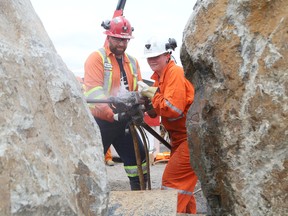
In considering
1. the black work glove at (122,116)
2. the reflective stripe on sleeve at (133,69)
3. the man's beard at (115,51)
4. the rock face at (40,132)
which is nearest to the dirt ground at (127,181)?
the black work glove at (122,116)

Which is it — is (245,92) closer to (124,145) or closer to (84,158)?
(84,158)

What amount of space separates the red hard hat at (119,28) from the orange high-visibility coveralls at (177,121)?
32.2 inches

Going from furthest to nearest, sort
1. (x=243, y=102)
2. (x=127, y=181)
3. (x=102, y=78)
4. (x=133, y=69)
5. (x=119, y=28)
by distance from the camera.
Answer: (x=127, y=181) → (x=133, y=69) → (x=119, y=28) → (x=102, y=78) → (x=243, y=102)

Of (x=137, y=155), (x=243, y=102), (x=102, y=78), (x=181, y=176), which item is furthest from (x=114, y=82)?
(x=243, y=102)

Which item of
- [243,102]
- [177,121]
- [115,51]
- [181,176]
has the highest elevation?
[115,51]

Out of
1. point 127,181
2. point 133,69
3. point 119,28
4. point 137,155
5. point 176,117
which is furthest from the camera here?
point 127,181

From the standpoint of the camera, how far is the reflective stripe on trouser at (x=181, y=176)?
4.01 m

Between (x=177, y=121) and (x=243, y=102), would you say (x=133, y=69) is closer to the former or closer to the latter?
(x=177, y=121)

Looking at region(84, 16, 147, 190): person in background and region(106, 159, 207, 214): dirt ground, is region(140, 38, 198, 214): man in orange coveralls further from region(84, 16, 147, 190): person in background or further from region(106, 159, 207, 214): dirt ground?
region(106, 159, 207, 214): dirt ground

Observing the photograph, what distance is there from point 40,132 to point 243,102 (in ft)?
3.61

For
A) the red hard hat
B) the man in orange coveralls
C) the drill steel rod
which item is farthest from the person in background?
the man in orange coveralls

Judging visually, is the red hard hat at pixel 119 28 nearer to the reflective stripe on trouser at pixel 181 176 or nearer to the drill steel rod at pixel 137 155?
the drill steel rod at pixel 137 155

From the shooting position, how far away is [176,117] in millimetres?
4031

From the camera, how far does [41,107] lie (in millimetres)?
1682
